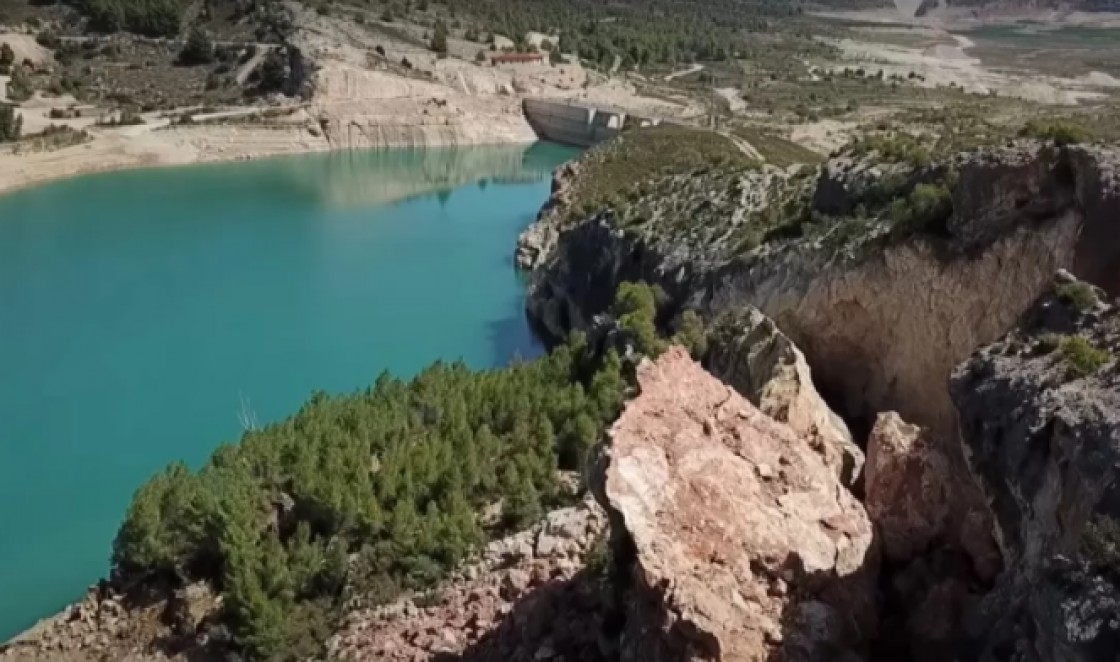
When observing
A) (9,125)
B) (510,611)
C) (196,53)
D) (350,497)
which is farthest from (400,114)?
(510,611)

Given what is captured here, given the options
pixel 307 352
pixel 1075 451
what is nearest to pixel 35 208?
pixel 307 352

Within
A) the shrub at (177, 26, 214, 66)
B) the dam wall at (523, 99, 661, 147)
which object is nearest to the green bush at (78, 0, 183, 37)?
the shrub at (177, 26, 214, 66)

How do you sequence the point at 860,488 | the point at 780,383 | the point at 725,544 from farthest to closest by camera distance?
the point at 780,383 < the point at 860,488 < the point at 725,544

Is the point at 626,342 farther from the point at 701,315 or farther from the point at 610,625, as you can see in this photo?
the point at 610,625

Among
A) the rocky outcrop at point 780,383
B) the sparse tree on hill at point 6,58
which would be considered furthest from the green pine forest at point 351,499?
the sparse tree on hill at point 6,58

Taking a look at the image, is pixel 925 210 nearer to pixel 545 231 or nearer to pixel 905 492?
pixel 905 492

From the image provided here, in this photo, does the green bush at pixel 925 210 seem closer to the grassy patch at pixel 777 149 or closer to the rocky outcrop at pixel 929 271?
the rocky outcrop at pixel 929 271
